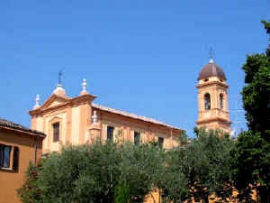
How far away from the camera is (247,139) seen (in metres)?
19.5

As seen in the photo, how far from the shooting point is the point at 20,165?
27.8 meters

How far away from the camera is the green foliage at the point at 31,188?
2670 centimetres

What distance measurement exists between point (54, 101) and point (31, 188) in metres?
17.2

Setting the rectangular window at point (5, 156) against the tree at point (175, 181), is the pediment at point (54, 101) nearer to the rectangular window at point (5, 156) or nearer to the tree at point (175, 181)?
the rectangular window at point (5, 156)

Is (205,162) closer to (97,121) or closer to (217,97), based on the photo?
(97,121)

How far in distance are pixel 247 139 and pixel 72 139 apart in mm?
23569

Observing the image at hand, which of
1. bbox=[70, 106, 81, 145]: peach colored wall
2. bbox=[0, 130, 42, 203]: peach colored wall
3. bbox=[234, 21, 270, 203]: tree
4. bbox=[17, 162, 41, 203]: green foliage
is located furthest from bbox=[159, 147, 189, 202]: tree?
bbox=[70, 106, 81, 145]: peach colored wall

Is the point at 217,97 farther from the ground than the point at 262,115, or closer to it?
farther from the ground

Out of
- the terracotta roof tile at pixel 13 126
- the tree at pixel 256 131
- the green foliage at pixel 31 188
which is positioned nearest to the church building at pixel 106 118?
the terracotta roof tile at pixel 13 126

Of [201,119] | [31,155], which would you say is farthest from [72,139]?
[201,119]

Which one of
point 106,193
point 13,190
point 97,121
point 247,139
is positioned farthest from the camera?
point 97,121

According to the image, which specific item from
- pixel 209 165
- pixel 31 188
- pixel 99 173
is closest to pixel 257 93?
pixel 209 165

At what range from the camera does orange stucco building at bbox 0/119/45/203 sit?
26672 mm

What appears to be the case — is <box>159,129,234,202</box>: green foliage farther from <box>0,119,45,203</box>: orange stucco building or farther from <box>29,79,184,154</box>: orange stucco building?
<box>29,79,184,154</box>: orange stucco building
